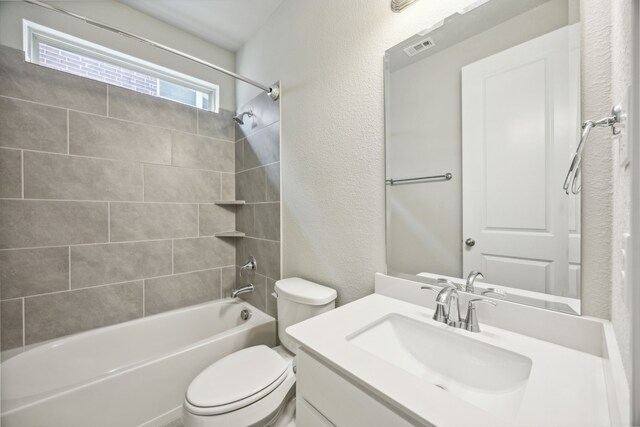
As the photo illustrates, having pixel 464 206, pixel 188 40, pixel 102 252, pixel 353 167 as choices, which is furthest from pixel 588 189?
pixel 188 40

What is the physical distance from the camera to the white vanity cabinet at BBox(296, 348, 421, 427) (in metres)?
0.53

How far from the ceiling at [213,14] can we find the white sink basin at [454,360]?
206cm

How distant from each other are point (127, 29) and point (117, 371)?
2.12m

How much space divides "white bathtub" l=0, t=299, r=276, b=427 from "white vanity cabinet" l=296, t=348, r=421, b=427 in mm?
916

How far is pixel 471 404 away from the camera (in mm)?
458

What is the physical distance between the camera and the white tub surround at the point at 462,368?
464 mm

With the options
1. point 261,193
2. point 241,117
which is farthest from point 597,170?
point 241,117

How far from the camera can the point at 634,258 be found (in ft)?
1.06

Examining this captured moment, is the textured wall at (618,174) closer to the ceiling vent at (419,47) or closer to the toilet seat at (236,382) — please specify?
the ceiling vent at (419,47)

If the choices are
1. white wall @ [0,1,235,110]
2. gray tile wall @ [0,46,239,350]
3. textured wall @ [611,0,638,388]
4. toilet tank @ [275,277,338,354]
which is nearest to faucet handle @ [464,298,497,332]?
textured wall @ [611,0,638,388]

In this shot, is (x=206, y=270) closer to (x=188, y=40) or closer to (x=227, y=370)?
(x=227, y=370)

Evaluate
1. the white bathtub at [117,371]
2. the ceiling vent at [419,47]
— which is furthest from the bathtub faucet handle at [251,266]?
the ceiling vent at [419,47]

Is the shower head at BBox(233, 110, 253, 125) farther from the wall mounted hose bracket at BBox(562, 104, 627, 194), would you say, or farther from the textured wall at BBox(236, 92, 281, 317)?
the wall mounted hose bracket at BBox(562, 104, 627, 194)

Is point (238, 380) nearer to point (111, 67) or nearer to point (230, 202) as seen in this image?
point (230, 202)
